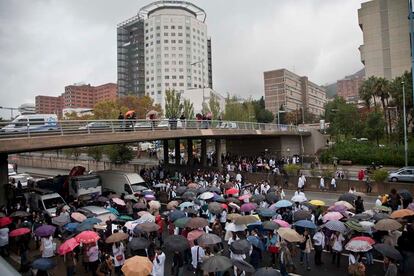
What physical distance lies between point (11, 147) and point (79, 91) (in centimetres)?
16938

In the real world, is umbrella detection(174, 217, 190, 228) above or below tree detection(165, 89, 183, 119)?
below

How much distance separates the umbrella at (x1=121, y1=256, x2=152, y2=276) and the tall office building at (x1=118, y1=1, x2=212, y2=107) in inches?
4599

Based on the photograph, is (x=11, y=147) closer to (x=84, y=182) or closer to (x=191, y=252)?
(x=84, y=182)

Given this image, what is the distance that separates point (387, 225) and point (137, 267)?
26.4 ft

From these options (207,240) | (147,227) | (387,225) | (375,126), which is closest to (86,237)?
(147,227)

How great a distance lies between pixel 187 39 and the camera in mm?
131125

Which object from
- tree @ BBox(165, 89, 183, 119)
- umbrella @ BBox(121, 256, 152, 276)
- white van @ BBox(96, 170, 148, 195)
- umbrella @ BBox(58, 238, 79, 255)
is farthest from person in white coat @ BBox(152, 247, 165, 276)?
tree @ BBox(165, 89, 183, 119)

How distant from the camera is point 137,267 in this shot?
865 cm

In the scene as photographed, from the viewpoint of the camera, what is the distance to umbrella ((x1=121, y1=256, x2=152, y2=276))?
8516 mm

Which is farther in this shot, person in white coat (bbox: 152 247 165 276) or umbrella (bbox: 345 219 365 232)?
umbrella (bbox: 345 219 365 232)

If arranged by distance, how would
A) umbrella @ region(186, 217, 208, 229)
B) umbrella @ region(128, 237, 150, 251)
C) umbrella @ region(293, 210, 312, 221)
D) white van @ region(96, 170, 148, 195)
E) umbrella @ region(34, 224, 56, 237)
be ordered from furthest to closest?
white van @ region(96, 170, 148, 195) < umbrella @ region(293, 210, 312, 221) < umbrella @ region(186, 217, 208, 229) < umbrella @ region(34, 224, 56, 237) < umbrella @ region(128, 237, 150, 251)

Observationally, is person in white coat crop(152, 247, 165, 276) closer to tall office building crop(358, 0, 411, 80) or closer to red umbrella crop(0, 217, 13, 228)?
red umbrella crop(0, 217, 13, 228)

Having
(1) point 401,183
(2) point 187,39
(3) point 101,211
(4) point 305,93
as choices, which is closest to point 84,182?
(3) point 101,211

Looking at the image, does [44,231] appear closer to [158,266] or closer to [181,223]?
[181,223]
